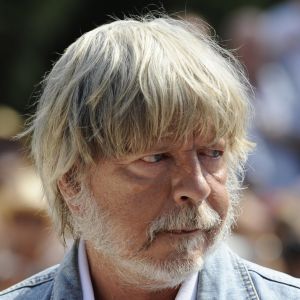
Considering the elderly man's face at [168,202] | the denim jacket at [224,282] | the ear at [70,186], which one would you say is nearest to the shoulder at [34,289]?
the denim jacket at [224,282]

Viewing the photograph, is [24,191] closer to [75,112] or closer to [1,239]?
[1,239]

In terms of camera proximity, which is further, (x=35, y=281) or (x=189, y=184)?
(x=35, y=281)

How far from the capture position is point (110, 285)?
3.24 m

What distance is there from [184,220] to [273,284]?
15.3 inches

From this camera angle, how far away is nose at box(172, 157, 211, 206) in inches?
117

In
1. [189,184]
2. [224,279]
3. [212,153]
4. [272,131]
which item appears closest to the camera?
[189,184]

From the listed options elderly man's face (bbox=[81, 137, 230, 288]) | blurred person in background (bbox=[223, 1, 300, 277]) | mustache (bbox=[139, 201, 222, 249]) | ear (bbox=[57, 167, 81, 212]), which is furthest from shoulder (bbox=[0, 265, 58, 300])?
blurred person in background (bbox=[223, 1, 300, 277])

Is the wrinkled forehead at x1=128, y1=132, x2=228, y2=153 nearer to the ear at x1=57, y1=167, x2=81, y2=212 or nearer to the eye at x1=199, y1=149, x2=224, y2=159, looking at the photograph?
the eye at x1=199, y1=149, x2=224, y2=159

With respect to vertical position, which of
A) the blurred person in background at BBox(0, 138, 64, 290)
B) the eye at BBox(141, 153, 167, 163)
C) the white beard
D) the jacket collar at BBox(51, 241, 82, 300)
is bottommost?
the blurred person in background at BBox(0, 138, 64, 290)

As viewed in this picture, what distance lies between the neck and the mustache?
0.75ft

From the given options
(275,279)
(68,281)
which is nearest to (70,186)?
(68,281)

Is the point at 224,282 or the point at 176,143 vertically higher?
the point at 176,143

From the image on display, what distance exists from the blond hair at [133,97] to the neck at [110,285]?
26 centimetres

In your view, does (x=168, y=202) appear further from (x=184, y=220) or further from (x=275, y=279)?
(x=275, y=279)
